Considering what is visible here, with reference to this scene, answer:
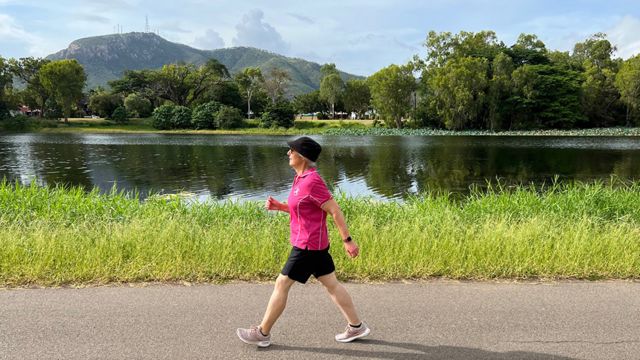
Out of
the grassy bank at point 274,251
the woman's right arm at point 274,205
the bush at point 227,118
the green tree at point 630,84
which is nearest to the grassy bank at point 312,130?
the bush at point 227,118

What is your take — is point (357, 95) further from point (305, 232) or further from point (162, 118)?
point (305, 232)

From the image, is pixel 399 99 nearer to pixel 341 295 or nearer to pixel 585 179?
pixel 585 179

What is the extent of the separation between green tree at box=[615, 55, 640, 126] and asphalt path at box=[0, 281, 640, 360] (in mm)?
80253

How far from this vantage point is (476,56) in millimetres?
80562

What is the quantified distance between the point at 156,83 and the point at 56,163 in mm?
70688

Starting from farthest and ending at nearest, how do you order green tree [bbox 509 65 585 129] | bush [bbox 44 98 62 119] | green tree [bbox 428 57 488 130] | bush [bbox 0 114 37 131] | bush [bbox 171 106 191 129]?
bush [bbox 44 98 62 119]
bush [bbox 171 106 191 129]
bush [bbox 0 114 37 131]
green tree [bbox 509 65 585 129]
green tree [bbox 428 57 488 130]

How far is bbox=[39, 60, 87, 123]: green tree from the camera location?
8394 centimetres

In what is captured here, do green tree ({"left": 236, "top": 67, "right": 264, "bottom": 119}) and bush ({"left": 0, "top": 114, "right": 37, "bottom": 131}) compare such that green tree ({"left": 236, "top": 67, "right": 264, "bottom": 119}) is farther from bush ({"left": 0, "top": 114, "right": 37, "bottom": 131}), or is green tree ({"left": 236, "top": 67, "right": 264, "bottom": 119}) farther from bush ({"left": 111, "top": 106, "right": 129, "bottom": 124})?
bush ({"left": 0, "top": 114, "right": 37, "bottom": 131})

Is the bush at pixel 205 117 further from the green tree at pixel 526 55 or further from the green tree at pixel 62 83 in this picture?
the green tree at pixel 526 55

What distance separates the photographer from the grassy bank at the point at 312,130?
68.9 meters

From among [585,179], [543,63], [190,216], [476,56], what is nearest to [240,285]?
[190,216]

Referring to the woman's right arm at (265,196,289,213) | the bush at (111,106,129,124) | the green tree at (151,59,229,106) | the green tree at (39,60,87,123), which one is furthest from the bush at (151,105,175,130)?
the woman's right arm at (265,196,289,213)

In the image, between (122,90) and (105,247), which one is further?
(122,90)

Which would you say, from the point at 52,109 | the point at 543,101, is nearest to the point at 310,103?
the point at 543,101
